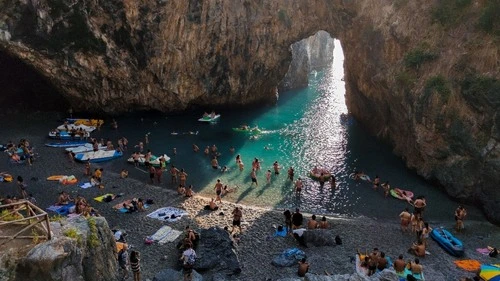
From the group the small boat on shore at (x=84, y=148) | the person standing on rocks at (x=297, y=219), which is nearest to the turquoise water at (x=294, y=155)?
the small boat on shore at (x=84, y=148)

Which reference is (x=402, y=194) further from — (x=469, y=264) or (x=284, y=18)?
(x=284, y=18)

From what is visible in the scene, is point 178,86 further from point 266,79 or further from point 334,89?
point 334,89

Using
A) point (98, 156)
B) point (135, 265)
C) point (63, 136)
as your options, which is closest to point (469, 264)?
point (135, 265)

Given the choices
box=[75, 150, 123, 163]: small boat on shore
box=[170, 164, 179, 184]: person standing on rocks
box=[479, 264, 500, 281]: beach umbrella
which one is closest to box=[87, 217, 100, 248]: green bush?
box=[170, 164, 179, 184]: person standing on rocks

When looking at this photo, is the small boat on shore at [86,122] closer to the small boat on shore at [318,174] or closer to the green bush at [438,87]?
→ the small boat on shore at [318,174]

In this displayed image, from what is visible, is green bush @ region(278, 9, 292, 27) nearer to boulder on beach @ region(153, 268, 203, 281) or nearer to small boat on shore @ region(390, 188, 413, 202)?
small boat on shore @ region(390, 188, 413, 202)
